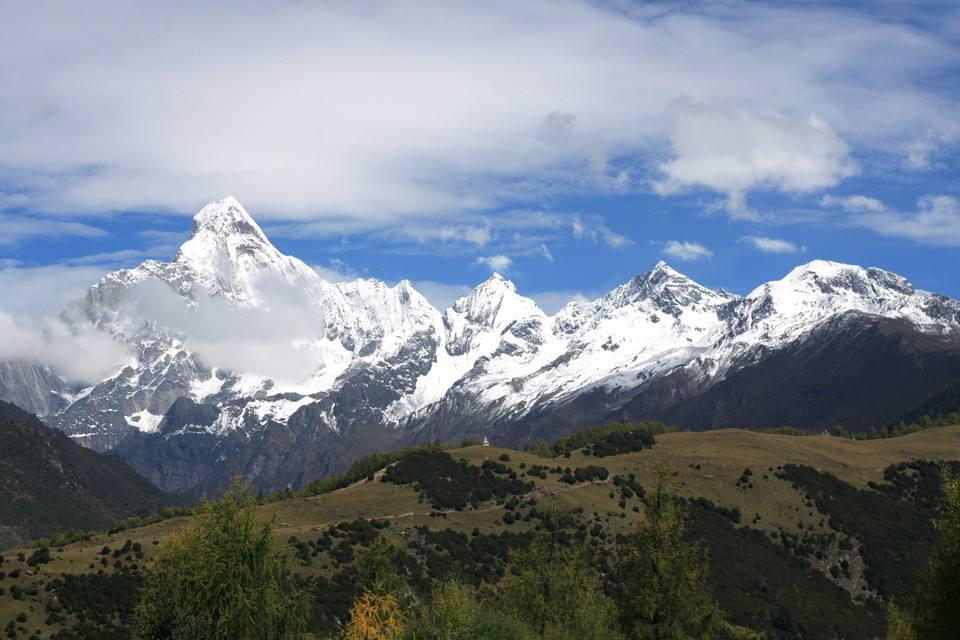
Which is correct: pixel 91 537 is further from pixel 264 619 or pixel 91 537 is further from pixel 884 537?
pixel 884 537

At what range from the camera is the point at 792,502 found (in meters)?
184

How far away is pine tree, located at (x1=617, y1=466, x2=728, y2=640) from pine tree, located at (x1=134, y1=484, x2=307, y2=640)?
20525 mm

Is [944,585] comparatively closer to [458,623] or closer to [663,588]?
[663,588]

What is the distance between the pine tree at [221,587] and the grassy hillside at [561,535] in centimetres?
4260

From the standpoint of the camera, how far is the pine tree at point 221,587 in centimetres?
6216

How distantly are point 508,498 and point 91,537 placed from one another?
6365 cm

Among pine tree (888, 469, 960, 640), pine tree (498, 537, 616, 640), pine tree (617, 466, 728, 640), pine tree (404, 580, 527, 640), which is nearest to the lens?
pine tree (888, 469, 960, 640)

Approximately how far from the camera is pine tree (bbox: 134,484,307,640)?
2447 inches

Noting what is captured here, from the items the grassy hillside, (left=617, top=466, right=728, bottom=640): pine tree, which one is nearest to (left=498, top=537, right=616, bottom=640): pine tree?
(left=617, top=466, right=728, bottom=640): pine tree

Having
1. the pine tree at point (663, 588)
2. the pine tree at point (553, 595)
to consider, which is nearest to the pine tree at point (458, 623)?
the pine tree at point (553, 595)

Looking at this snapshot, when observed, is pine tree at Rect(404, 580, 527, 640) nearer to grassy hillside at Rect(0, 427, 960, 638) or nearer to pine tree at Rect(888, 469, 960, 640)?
pine tree at Rect(888, 469, 960, 640)

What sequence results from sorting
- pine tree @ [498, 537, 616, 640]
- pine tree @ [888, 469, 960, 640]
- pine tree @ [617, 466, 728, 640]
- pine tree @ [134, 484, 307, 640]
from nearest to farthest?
pine tree @ [888, 469, 960, 640] < pine tree @ [134, 484, 307, 640] < pine tree @ [617, 466, 728, 640] < pine tree @ [498, 537, 616, 640]

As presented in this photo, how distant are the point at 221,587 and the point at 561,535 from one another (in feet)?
310

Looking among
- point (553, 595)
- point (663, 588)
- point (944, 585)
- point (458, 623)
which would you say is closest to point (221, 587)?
point (458, 623)
